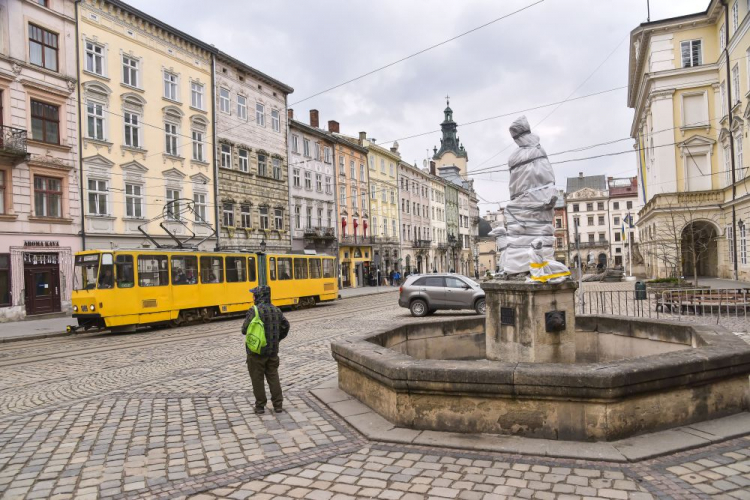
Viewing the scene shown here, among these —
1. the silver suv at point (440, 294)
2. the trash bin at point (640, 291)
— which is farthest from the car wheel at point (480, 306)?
the trash bin at point (640, 291)

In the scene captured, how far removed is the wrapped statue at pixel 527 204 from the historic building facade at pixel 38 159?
806 inches

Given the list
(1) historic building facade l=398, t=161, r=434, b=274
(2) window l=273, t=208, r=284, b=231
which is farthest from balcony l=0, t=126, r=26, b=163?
(1) historic building facade l=398, t=161, r=434, b=274

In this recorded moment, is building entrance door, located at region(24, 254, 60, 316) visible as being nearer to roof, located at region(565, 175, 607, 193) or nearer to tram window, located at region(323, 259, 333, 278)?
tram window, located at region(323, 259, 333, 278)

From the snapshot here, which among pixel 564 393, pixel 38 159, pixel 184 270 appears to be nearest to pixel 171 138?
pixel 38 159

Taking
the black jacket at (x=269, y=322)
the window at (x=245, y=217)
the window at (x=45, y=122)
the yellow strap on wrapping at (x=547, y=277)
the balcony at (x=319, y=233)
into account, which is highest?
the window at (x=45, y=122)

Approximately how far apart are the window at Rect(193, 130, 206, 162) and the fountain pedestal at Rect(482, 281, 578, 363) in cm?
2823

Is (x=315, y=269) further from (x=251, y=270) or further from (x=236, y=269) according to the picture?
(x=236, y=269)

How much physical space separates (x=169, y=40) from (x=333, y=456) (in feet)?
102

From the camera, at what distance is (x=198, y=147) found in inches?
1271

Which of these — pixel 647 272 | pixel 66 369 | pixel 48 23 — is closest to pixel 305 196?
pixel 48 23

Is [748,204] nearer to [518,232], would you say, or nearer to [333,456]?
[518,232]

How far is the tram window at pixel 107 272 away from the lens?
56.5ft

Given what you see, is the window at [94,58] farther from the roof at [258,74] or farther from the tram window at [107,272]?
the tram window at [107,272]

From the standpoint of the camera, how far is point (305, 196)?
43.0 meters
